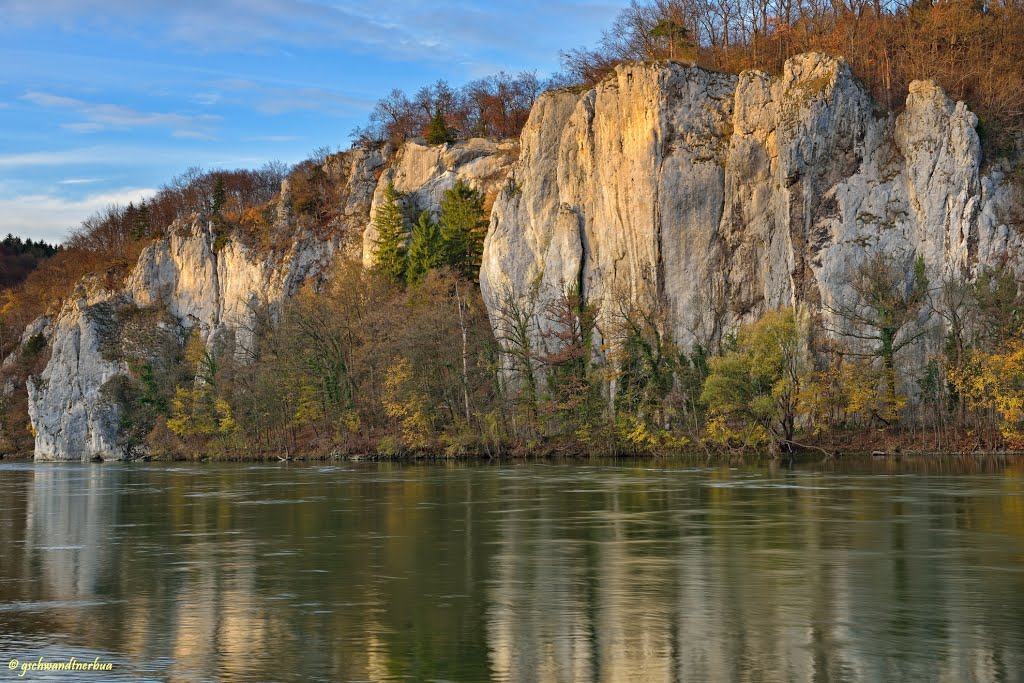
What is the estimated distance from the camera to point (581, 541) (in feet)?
88.2

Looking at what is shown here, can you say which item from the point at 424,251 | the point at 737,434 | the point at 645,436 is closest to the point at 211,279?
the point at 424,251

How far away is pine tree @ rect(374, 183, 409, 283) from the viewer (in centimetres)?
9538

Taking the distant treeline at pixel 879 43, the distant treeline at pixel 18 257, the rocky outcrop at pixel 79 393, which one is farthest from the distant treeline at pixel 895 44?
the distant treeline at pixel 18 257

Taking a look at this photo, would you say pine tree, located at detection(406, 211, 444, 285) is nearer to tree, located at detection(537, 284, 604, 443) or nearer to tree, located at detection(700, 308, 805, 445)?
tree, located at detection(537, 284, 604, 443)

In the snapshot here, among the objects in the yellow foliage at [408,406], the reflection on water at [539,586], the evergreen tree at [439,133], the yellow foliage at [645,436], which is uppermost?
the evergreen tree at [439,133]

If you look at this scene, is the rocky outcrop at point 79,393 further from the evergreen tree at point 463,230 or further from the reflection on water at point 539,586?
the reflection on water at point 539,586

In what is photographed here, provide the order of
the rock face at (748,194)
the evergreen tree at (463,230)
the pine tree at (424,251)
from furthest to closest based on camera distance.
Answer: the evergreen tree at (463,230) < the pine tree at (424,251) < the rock face at (748,194)

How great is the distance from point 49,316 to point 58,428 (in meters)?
33.9

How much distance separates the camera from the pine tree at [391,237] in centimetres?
9538

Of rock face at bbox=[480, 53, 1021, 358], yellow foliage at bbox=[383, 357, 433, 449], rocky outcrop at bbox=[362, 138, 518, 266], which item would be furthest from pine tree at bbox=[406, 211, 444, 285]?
yellow foliage at bbox=[383, 357, 433, 449]

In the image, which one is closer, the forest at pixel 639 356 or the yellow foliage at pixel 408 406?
the forest at pixel 639 356

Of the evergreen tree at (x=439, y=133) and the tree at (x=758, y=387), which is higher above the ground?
the evergreen tree at (x=439, y=133)

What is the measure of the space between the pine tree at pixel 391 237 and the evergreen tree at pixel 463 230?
161 inches

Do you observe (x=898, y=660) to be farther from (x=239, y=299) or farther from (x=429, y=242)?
(x=239, y=299)
